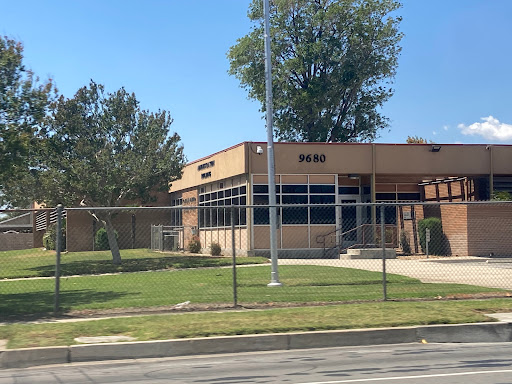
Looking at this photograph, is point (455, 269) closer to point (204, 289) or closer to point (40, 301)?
point (204, 289)

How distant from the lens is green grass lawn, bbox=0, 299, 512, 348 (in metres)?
9.98

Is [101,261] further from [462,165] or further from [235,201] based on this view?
[462,165]

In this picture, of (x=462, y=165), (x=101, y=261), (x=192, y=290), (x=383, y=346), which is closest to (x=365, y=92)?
(x=462, y=165)

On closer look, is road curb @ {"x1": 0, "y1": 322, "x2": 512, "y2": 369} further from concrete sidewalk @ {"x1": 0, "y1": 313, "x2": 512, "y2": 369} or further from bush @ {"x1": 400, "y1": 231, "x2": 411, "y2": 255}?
bush @ {"x1": 400, "y1": 231, "x2": 411, "y2": 255}

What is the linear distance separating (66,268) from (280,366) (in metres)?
13.8

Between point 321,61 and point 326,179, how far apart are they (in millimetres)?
16954

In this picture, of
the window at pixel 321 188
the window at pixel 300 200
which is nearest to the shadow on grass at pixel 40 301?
the window at pixel 300 200

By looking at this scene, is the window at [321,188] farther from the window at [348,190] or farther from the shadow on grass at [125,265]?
the shadow on grass at [125,265]

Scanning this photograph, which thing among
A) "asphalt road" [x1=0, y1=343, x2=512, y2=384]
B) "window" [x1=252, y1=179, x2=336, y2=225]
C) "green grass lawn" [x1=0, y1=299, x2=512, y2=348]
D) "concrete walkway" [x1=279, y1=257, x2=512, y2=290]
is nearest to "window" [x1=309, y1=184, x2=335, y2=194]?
"window" [x1=252, y1=179, x2=336, y2=225]

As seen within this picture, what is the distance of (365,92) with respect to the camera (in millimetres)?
47500

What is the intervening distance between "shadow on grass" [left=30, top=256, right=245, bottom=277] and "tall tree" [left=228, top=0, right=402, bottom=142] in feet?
75.2

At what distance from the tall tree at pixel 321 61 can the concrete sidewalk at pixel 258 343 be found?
113 feet

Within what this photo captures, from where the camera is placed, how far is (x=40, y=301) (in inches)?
568

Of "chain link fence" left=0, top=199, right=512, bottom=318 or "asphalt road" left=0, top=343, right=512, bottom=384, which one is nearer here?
"asphalt road" left=0, top=343, right=512, bottom=384
